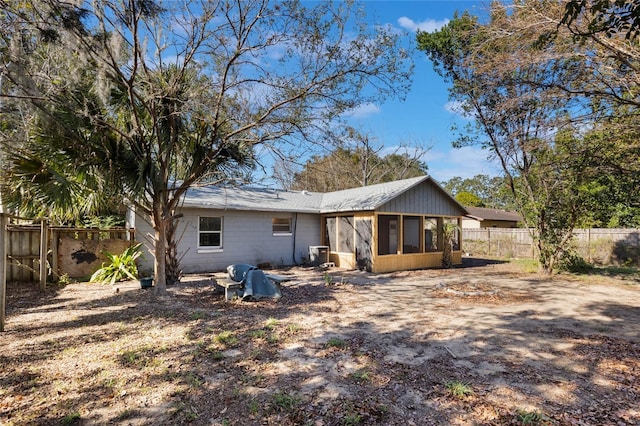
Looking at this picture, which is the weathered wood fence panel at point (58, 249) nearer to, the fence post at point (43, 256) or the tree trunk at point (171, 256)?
the fence post at point (43, 256)

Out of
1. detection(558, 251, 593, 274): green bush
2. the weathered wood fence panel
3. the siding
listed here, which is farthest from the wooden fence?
the weathered wood fence panel

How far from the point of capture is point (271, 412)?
2975 millimetres

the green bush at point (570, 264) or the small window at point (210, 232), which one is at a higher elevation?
the small window at point (210, 232)

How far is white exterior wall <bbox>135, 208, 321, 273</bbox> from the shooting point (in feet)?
37.3

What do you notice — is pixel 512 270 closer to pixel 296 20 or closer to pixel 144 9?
pixel 296 20

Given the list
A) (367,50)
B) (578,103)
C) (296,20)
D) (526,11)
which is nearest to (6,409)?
(296,20)

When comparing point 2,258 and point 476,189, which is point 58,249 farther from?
point 476,189

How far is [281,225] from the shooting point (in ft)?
45.1

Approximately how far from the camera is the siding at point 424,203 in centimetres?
1254

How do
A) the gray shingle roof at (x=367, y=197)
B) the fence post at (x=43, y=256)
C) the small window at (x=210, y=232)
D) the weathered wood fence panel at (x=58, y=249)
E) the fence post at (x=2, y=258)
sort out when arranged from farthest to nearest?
the gray shingle roof at (x=367, y=197), the small window at (x=210, y=232), the weathered wood fence panel at (x=58, y=249), the fence post at (x=43, y=256), the fence post at (x=2, y=258)

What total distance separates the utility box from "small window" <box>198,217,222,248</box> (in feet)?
11.4

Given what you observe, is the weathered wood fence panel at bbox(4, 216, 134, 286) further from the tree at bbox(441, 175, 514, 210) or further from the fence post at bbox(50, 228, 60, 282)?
the tree at bbox(441, 175, 514, 210)

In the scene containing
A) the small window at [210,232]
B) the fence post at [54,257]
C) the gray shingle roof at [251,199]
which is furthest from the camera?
the small window at [210,232]

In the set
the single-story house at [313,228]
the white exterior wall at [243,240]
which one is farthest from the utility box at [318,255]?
the white exterior wall at [243,240]
